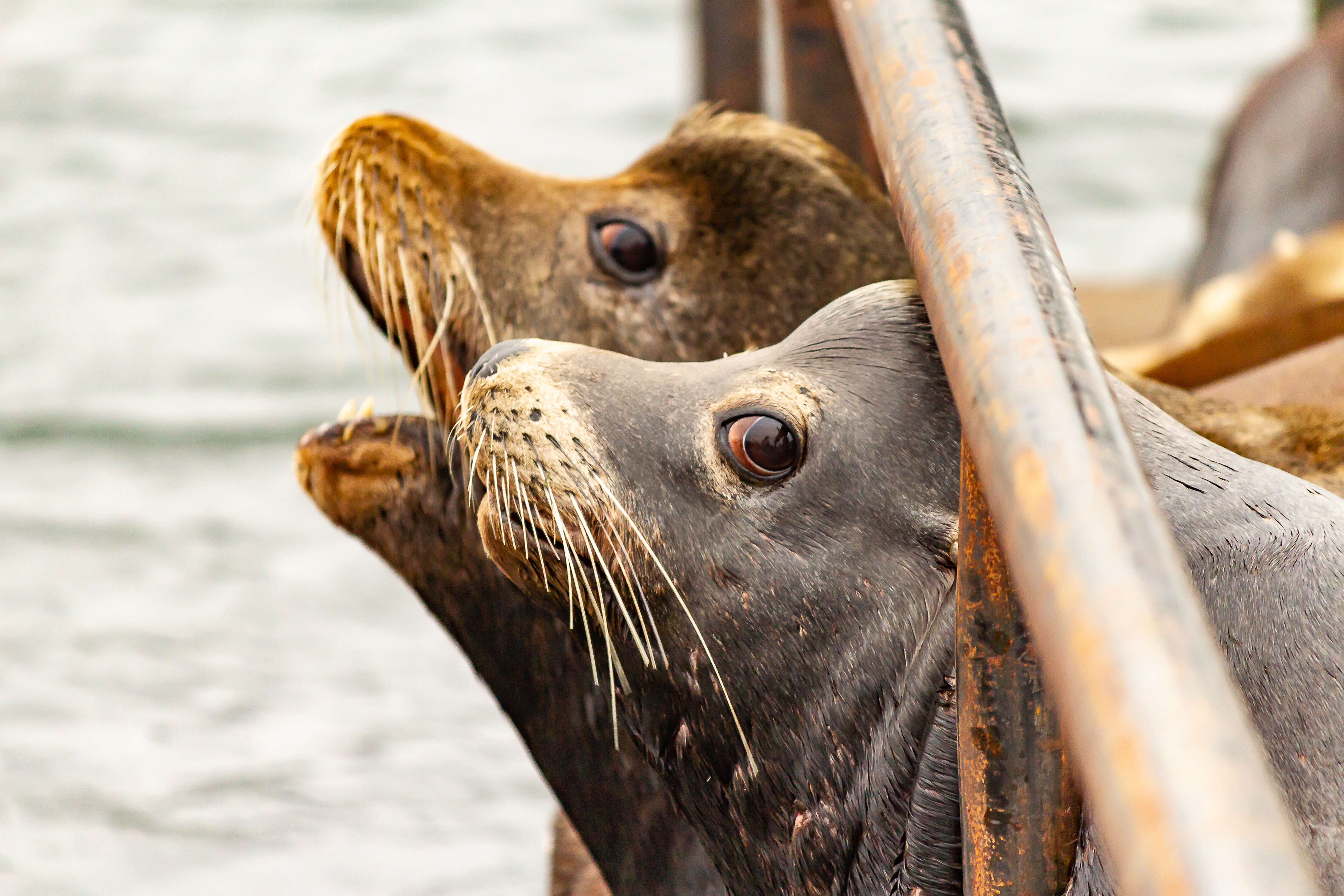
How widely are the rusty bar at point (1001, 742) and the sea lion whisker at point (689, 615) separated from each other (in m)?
0.39

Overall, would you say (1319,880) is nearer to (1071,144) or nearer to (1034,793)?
(1034,793)

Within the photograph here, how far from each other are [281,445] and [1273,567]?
5036mm

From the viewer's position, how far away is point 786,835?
1.69 metres

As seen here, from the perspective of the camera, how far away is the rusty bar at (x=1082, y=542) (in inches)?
26.6

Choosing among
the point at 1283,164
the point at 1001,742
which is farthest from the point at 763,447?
the point at 1283,164

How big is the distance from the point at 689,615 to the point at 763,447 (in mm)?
185

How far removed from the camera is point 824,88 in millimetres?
3547

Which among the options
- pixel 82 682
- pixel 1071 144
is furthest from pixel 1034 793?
pixel 1071 144

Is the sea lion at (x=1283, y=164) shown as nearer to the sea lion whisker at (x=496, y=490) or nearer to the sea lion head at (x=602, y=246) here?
the sea lion head at (x=602, y=246)

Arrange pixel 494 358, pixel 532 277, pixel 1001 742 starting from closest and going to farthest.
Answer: pixel 1001 742, pixel 494 358, pixel 532 277

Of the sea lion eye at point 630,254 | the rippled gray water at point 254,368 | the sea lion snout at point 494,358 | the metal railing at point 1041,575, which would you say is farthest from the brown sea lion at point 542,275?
the metal railing at point 1041,575

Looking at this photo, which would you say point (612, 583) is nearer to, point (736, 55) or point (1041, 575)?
point (1041, 575)

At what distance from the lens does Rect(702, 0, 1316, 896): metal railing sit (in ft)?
2.26

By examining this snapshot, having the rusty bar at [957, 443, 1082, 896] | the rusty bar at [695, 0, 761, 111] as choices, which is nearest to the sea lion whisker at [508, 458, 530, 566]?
the rusty bar at [957, 443, 1082, 896]
